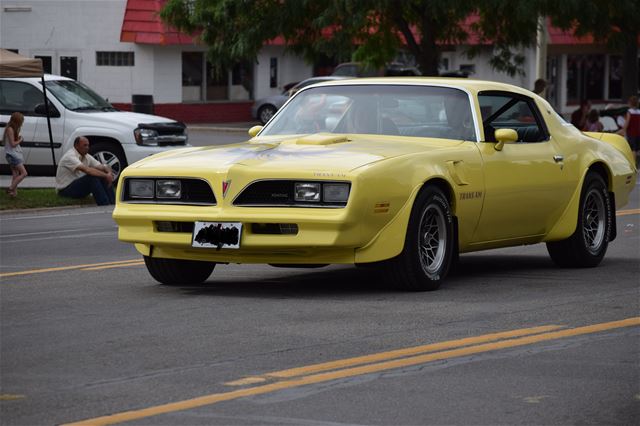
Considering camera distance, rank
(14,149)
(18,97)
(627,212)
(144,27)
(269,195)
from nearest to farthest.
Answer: (269,195), (627,212), (14,149), (18,97), (144,27)

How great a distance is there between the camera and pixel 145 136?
23.4 m

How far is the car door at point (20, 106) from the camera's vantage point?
23.1 m

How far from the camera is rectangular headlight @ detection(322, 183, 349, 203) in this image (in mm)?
9789

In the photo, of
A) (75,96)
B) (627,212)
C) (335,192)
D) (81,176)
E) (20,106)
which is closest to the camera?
(335,192)

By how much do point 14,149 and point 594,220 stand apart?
11126 mm

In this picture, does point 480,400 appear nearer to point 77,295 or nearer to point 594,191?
point 77,295

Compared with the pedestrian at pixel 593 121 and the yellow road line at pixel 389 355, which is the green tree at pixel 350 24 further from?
the yellow road line at pixel 389 355

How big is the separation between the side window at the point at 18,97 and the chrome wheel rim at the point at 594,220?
41.6 ft

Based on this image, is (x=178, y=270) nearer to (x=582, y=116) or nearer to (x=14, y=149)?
(x=14, y=149)

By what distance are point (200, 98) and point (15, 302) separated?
130 ft

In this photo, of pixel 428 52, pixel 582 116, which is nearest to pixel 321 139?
pixel 582 116

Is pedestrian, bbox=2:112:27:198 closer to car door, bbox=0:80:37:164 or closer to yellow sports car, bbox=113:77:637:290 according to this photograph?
car door, bbox=0:80:37:164

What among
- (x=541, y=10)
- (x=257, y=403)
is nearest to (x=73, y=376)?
(x=257, y=403)

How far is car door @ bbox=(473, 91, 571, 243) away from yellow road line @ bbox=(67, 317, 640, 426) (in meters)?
2.09
